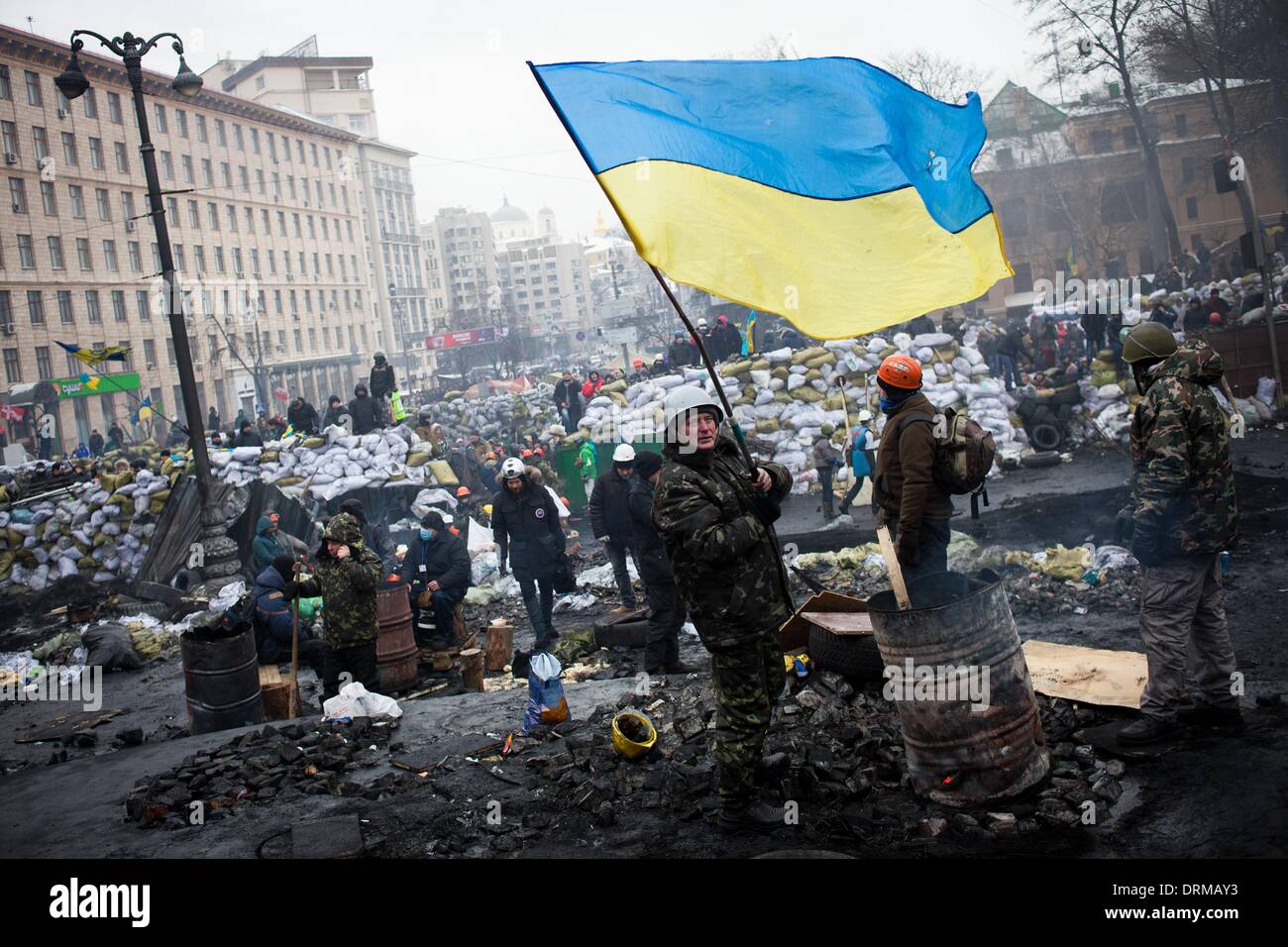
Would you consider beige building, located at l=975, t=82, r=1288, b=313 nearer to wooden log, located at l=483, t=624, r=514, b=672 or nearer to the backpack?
wooden log, located at l=483, t=624, r=514, b=672

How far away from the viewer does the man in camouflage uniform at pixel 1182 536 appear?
4141 mm

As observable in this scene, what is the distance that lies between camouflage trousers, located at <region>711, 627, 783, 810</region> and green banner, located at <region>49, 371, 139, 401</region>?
46.7m

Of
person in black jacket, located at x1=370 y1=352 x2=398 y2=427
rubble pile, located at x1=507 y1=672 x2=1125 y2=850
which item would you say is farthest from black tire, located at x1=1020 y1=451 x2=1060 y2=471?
person in black jacket, located at x1=370 y1=352 x2=398 y2=427

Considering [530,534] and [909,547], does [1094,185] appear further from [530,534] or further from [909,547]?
[909,547]

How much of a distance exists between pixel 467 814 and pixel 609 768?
2.39 ft

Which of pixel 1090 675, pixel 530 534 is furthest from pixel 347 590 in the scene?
pixel 1090 675

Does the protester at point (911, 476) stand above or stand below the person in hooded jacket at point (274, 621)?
above

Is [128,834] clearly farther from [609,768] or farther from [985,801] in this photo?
[985,801]

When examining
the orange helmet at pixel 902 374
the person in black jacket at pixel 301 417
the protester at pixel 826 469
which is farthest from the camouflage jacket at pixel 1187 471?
the person in black jacket at pixel 301 417

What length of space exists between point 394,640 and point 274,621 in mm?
1070

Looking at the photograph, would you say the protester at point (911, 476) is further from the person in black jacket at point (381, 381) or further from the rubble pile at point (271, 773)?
the person in black jacket at point (381, 381)

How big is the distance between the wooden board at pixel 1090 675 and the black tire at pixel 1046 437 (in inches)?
417

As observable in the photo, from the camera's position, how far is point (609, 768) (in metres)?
→ 4.82

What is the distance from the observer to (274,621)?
26.4 ft
